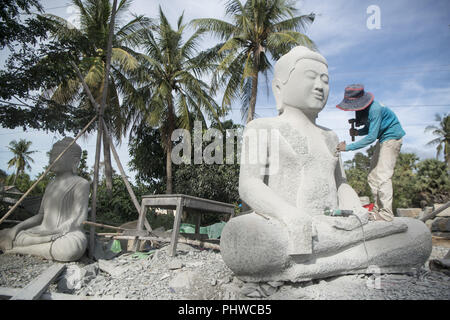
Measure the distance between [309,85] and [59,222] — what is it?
4.27m

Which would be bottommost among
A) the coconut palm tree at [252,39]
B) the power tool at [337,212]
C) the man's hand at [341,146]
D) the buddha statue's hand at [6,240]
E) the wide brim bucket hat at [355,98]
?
the buddha statue's hand at [6,240]

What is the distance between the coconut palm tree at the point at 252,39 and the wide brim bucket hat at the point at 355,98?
23.3 feet

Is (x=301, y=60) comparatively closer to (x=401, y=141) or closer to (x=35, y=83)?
(x=401, y=141)

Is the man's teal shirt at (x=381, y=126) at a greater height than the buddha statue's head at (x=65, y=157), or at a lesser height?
greater

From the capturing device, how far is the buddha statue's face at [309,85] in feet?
12.3

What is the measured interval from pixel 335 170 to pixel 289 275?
1.65 metres

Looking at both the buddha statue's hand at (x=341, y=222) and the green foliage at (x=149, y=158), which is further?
the green foliage at (x=149, y=158)

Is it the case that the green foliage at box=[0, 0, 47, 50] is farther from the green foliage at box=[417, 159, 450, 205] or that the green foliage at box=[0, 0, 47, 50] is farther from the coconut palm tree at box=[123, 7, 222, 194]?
the green foliage at box=[417, 159, 450, 205]

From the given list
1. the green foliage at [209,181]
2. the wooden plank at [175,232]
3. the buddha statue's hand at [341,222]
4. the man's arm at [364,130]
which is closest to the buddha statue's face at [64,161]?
the wooden plank at [175,232]

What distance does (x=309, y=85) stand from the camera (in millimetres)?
3754

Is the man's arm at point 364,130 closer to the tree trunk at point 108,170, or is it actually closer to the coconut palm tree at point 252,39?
the coconut palm tree at point 252,39

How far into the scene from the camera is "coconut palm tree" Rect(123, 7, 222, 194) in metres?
13.5

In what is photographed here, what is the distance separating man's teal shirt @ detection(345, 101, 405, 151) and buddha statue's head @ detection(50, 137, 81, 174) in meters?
4.54
